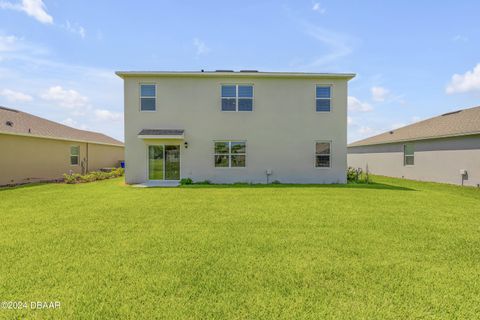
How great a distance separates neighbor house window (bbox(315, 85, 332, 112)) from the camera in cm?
1363

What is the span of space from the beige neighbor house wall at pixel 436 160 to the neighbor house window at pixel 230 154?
1263 centimetres

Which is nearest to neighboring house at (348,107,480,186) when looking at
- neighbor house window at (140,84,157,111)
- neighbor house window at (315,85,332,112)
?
neighbor house window at (315,85,332,112)

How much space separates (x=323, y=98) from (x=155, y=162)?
10.4 metres

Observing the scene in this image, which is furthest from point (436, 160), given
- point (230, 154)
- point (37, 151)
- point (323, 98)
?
point (37, 151)

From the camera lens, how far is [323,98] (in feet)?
44.8

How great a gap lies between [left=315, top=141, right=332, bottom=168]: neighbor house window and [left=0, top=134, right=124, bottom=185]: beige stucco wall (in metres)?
17.4

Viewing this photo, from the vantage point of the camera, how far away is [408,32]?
12.5 meters

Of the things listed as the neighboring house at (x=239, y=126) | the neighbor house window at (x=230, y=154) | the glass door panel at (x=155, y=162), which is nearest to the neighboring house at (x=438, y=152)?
the neighboring house at (x=239, y=126)

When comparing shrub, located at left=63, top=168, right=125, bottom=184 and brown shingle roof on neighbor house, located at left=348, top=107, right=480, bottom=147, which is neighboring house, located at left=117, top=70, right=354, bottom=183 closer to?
shrub, located at left=63, top=168, right=125, bottom=184

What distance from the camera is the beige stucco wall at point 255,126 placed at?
13367 mm

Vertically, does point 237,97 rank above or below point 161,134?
above

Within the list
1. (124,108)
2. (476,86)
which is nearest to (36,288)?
(124,108)

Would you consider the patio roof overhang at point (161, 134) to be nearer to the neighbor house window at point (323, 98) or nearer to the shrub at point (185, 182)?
the shrub at point (185, 182)

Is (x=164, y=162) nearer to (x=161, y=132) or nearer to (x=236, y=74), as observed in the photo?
(x=161, y=132)
